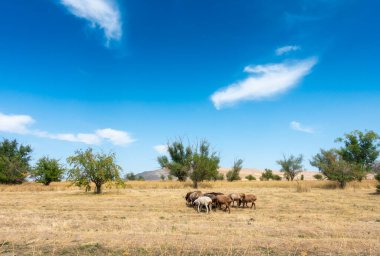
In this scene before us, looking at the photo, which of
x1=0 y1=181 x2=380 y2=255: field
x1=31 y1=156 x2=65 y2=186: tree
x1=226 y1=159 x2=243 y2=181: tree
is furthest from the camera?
x1=226 y1=159 x2=243 y2=181: tree

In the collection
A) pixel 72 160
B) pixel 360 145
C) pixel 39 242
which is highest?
pixel 360 145

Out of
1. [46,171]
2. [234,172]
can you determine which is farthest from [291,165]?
[46,171]

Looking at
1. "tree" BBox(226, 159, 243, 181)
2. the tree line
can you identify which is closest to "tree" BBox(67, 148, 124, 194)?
the tree line

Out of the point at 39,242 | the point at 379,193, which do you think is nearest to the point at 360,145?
the point at 379,193

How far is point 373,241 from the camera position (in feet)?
37.6

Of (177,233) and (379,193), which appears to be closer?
A: (177,233)

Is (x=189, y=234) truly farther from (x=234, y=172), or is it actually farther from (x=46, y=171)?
(x=234, y=172)

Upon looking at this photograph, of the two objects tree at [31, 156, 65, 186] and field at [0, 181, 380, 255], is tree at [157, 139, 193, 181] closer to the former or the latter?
tree at [31, 156, 65, 186]

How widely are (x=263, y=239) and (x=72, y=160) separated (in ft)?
95.1

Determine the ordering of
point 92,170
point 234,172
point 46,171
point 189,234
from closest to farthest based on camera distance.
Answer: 1. point 189,234
2. point 92,170
3. point 46,171
4. point 234,172

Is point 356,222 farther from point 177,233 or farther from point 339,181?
point 339,181

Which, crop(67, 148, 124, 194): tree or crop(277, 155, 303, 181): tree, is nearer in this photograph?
crop(67, 148, 124, 194): tree

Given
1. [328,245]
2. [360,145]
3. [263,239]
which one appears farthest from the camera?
[360,145]

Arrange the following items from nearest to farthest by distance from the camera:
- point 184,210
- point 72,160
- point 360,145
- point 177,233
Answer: point 177,233 → point 184,210 → point 72,160 → point 360,145
